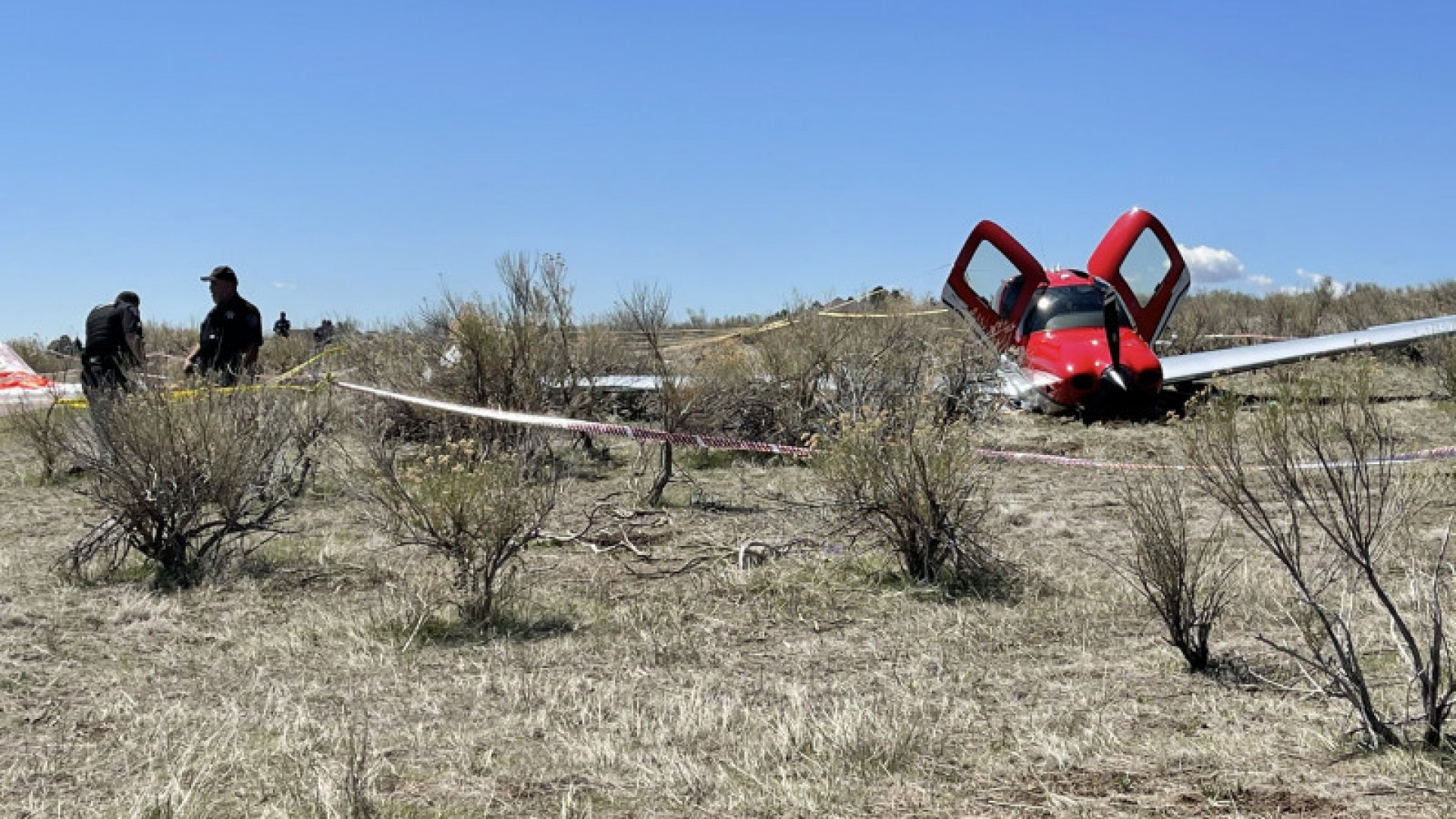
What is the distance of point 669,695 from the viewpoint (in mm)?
4703

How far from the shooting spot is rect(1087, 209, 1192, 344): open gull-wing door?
588 inches

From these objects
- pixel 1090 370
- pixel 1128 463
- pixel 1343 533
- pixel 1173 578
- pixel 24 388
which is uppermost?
pixel 1090 370

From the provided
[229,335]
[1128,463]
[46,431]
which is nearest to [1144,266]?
[1128,463]

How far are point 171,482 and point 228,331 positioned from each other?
9.68 ft

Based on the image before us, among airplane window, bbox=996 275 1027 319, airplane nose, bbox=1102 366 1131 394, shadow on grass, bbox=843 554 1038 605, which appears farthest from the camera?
airplane window, bbox=996 275 1027 319

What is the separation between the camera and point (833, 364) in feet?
40.4

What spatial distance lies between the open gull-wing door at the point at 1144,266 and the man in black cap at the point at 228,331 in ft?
32.5

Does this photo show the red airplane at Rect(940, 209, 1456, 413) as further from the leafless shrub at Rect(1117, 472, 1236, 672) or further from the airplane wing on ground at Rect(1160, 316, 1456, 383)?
the leafless shrub at Rect(1117, 472, 1236, 672)

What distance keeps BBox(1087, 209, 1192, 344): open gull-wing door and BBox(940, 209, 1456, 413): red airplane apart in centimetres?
1

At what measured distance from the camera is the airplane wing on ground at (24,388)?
480 inches

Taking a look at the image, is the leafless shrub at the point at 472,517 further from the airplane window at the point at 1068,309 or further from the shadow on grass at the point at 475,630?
the airplane window at the point at 1068,309

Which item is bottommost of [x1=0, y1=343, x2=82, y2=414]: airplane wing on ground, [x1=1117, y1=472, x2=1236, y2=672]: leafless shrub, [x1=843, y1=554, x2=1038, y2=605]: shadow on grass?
[x1=843, y1=554, x2=1038, y2=605]: shadow on grass

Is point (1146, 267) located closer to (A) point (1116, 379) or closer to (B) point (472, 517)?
(A) point (1116, 379)

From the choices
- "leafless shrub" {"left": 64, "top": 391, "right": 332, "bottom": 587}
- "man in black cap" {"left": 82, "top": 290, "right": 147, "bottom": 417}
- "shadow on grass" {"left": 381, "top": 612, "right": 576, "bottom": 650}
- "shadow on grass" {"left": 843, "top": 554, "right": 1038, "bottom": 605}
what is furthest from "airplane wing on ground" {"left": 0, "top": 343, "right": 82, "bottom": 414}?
"shadow on grass" {"left": 843, "top": 554, "right": 1038, "bottom": 605}
